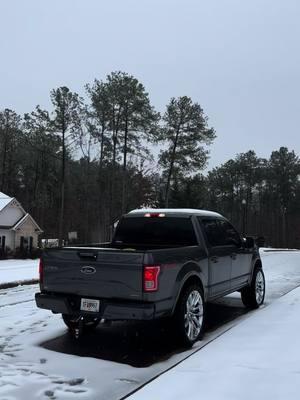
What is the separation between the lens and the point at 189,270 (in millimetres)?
7168

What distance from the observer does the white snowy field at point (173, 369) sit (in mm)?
5023

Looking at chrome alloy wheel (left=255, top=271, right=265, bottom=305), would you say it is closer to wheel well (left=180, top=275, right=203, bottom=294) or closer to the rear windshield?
the rear windshield

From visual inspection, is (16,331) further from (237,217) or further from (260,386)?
(237,217)

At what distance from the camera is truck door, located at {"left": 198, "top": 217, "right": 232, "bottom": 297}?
315 inches

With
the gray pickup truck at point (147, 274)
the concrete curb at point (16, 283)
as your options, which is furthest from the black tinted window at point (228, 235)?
the concrete curb at point (16, 283)

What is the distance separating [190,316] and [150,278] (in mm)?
1125

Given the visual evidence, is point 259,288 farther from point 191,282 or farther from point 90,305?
point 90,305

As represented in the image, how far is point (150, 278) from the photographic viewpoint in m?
6.36

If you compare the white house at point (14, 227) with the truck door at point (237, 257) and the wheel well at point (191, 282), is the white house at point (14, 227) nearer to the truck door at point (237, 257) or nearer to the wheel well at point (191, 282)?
the truck door at point (237, 257)

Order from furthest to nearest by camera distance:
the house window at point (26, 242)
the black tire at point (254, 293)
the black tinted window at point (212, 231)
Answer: the house window at point (26, 242) → the black tire at point (254, 293) → the black tinted window at point (212, 231)

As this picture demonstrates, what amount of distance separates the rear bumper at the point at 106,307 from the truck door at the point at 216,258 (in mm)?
1816

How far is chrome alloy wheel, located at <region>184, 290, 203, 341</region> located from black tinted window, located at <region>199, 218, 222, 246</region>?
1200mm

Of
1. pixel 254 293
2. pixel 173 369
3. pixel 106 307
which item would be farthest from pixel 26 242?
pixel 173 369

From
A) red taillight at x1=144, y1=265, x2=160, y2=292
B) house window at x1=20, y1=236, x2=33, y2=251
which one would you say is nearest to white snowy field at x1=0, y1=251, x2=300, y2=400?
red taillight at x1=144, y1=265, x2=160, y2=292
